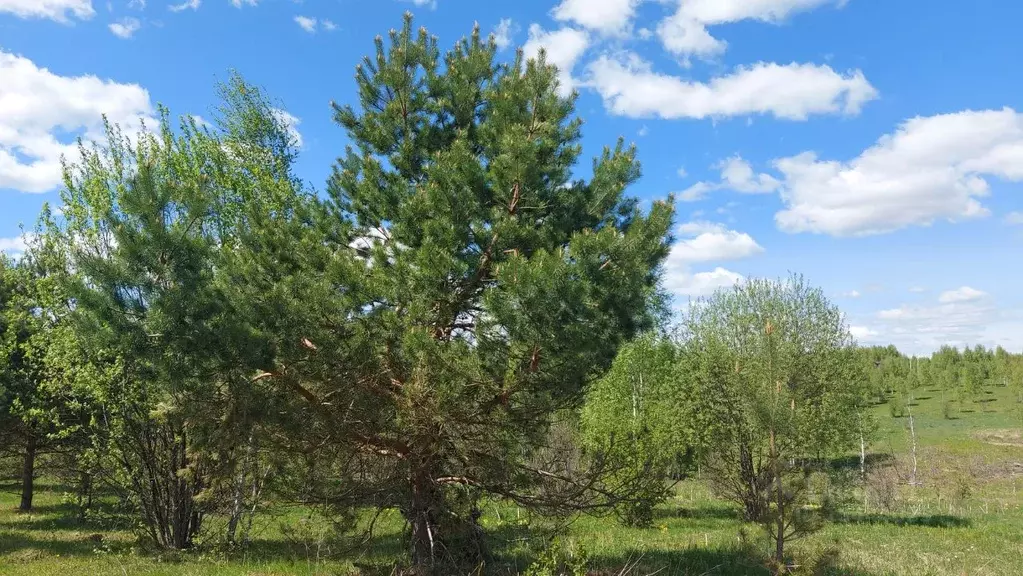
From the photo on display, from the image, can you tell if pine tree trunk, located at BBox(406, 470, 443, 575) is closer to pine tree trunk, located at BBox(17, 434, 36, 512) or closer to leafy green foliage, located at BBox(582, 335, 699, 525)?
leafy green foliage, located at BBox(582, 335, 699, 525)

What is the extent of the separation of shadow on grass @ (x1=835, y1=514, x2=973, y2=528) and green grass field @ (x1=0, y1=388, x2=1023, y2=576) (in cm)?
4

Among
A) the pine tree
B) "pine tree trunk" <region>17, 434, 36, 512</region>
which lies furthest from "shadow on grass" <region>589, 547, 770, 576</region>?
"pine tree trunk" <region>17, 434, 36, 512</region>

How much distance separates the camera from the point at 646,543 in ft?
37.5

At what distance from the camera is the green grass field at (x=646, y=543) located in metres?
8.38

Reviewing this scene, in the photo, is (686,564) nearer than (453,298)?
No

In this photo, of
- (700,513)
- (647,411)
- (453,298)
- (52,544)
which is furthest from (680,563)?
(52,544)

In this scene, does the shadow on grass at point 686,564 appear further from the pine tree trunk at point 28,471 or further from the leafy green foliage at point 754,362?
the pine tree trunk at point 28,471

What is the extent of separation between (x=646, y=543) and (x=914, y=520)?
1135 centimetres

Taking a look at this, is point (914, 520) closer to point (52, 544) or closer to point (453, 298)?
point (453, 298)

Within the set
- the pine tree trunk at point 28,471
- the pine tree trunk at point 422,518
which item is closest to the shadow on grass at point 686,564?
the pine tree trunk at point 422,518

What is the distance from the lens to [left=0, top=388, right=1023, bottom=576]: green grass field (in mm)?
8383

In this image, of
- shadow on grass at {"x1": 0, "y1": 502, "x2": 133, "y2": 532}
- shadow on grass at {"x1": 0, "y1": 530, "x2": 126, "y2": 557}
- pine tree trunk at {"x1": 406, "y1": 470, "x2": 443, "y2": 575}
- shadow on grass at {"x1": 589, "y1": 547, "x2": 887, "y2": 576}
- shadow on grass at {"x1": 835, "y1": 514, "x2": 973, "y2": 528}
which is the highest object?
pine tree trunk at {"x1": 406, "y1": 470, "x2": 443, "y2": 575}

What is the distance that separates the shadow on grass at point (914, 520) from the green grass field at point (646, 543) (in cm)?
4

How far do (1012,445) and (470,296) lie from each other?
171 ft
